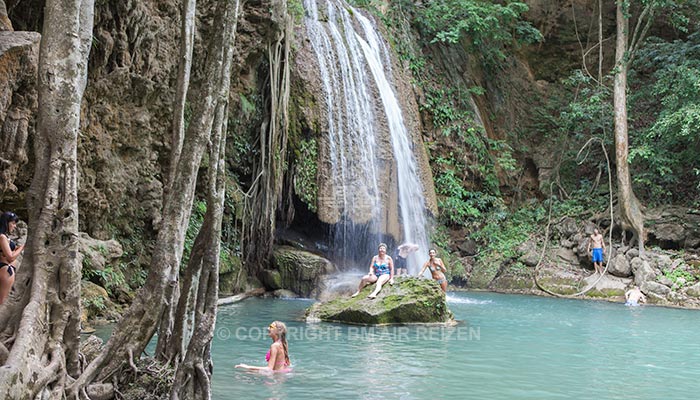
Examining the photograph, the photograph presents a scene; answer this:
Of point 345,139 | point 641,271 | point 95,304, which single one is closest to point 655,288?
point 641,271

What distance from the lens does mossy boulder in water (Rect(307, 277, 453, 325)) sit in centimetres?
1145

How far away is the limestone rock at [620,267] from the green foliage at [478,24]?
8.62m

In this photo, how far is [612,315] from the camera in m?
14.0

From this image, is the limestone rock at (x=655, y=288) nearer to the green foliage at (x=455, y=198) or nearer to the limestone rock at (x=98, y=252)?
the green foliage at (x=455, y=198)

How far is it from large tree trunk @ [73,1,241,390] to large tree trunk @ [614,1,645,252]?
48.7 feet

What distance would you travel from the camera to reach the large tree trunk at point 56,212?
195 inches

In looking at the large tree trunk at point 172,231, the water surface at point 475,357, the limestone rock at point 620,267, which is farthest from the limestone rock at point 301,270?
the large tree trunk at point 172,231

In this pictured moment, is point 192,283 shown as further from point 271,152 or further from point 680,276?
point 680,276

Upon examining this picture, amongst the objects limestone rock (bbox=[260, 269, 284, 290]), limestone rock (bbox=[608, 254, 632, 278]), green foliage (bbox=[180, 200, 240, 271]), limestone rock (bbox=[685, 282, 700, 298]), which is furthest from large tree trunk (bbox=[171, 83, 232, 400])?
limestone rock (bbox=[608, 254, 632, 278])

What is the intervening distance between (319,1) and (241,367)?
46.7 ft

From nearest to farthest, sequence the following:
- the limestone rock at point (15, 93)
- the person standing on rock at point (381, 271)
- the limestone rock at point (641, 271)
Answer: the limestone rock at point (15, 93), the person standing on rock at point (381, 271), the limestone rock at point (641, 271)

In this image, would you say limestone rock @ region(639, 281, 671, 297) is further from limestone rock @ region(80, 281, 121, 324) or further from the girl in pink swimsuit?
limestone rock @ region(80, 281, 121, 324)

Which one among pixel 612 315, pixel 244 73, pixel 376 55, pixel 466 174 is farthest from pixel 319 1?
pixel 612 315

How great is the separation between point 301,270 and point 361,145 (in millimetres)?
3925
